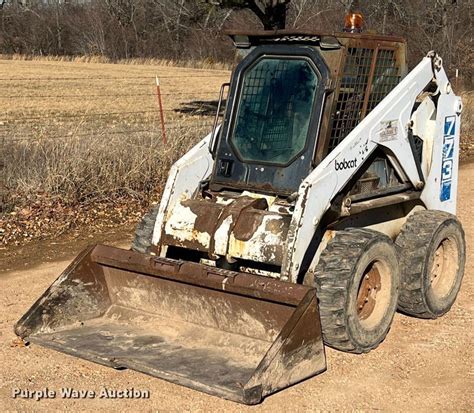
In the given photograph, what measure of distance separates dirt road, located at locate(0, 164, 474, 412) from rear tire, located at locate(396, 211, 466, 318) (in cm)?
17

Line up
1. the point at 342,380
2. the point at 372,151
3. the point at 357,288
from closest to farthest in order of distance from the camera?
the point at 342,380
the point at 357,288
the point at 372,151

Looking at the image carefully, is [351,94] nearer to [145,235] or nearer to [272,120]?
[272,120]

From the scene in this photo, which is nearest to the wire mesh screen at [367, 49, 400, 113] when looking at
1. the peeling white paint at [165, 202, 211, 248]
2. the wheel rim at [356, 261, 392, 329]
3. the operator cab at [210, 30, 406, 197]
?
the operator cab at [210, 30, 406, 197]

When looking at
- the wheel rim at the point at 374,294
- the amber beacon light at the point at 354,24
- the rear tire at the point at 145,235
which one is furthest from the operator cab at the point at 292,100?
the wheel rim at the point at 374,294

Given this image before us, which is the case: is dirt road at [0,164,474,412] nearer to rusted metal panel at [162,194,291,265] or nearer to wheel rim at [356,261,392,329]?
wheel rim at [356,261,392,329]

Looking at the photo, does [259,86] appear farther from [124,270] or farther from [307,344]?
[307,344]

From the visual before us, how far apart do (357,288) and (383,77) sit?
67.5 inches

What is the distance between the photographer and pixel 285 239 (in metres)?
4.92

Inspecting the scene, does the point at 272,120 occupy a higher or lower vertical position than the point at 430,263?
higher

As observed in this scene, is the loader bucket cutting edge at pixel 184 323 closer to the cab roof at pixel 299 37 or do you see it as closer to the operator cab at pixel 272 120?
the operator cab at pixel 272 120

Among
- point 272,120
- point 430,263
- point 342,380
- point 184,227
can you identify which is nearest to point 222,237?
point 184,227

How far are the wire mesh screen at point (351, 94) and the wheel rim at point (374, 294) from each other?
34.9 inches

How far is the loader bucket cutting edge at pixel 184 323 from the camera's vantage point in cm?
431

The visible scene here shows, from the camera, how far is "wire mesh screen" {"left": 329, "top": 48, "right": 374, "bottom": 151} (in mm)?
5285
